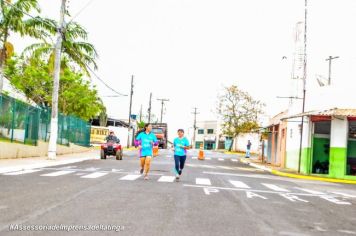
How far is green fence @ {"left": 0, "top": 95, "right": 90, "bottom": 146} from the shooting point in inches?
1010

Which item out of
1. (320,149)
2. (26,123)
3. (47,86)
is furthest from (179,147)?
(47,86)

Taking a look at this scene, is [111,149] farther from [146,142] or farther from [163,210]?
[163,210]

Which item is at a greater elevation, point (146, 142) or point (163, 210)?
point (146, 142)

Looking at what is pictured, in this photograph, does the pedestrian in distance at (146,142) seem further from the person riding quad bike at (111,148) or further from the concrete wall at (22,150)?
the person riding quad bike at (111,148)

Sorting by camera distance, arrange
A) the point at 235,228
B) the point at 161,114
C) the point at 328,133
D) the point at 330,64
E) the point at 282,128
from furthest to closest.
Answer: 1. the point at 161,114
2. the point at 330,64
3. the point at 282,128
4. the point at 328,133
5. the point at 235,228

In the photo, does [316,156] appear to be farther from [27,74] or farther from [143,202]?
[27,74]

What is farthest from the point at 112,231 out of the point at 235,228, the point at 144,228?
the point at 235,228

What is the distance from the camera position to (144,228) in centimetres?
836

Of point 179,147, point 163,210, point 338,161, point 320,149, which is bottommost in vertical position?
point 163,210

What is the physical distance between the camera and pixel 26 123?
2931 cm

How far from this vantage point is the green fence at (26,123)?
1010 inches

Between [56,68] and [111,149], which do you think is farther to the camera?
[111,149]

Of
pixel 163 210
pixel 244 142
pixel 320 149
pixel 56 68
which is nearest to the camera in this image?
pixel 163 210

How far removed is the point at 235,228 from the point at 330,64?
183 ft
